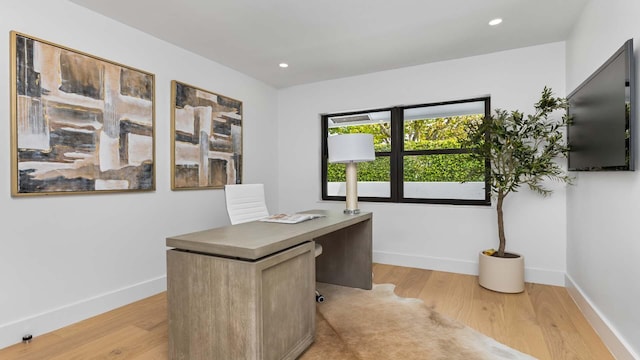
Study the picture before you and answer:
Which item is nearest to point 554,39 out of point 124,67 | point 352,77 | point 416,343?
point 352,77

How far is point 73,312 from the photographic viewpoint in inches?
88.2

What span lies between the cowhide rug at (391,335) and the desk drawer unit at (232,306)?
353mm

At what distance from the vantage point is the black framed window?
348cm

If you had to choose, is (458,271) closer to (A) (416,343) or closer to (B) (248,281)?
(A) (416,343)

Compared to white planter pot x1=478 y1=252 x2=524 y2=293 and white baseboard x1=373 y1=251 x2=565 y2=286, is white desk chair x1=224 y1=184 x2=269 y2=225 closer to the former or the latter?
white baseboard x1=373 y1=251 x2=565 y2=286

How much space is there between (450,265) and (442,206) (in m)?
0.65

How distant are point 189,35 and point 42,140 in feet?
4.64

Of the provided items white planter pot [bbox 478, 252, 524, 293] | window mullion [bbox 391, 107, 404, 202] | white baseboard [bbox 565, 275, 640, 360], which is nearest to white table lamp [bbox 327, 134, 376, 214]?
window mullion [bbox 391, 107, 404, 202]

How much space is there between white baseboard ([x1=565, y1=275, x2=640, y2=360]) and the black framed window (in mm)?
1122

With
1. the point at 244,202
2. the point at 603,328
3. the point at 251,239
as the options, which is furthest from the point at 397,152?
the point at 251,239

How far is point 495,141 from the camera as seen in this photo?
9.27 feet

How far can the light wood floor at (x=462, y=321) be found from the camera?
1.87m

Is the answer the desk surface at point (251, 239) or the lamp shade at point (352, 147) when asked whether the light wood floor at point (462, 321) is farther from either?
the lamp shade at point (352, 147)

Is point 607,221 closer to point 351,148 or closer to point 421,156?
point 351,148
